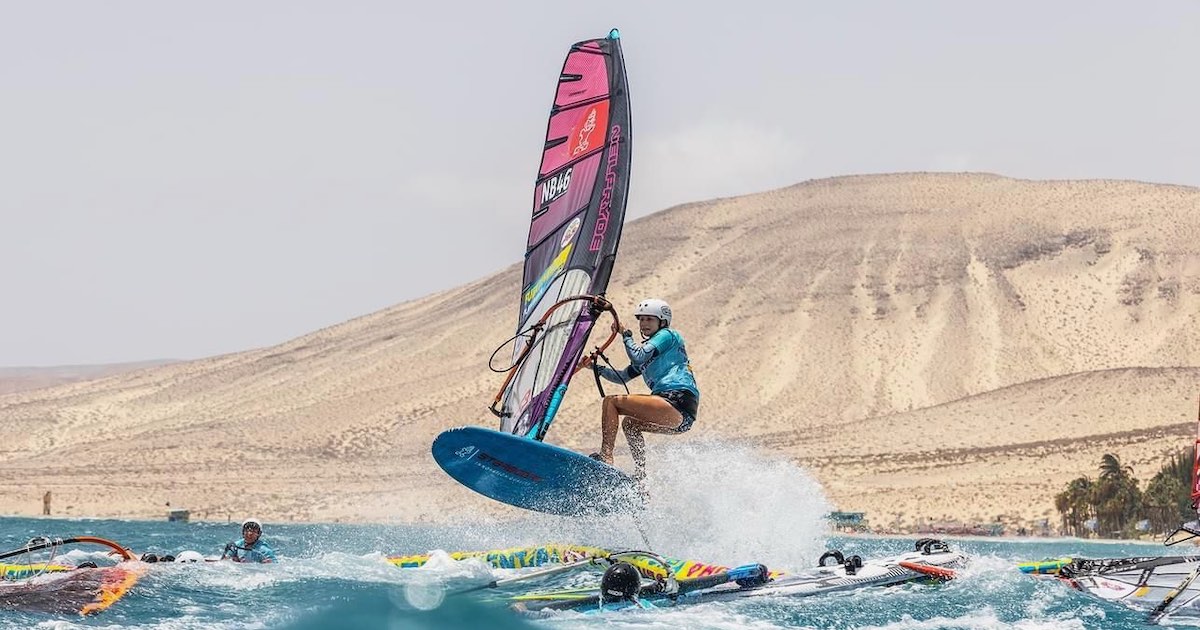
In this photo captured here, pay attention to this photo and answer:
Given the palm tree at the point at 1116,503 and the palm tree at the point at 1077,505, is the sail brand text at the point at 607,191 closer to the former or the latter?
the palm tree at the point at 1116,503

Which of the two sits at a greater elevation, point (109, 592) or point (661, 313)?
point (661, 313)

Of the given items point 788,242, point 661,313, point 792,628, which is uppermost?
point 788,242

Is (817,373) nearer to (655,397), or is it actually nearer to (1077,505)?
(1077,505)

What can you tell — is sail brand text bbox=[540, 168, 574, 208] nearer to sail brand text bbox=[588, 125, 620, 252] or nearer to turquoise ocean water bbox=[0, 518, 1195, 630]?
sail brand text bbox=[588, 125, 620, 252]

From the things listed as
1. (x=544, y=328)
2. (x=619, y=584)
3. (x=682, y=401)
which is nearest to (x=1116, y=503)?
(x=544, y=328)

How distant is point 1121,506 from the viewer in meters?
50.7

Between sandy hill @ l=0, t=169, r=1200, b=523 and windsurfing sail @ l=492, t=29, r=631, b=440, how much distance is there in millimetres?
42652

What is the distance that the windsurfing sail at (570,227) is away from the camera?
17.7m

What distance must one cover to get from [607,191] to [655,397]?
259 centimetres

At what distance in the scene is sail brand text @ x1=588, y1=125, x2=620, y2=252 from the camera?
59.4 ft

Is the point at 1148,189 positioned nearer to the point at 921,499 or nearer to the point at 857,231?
the point at 857,231

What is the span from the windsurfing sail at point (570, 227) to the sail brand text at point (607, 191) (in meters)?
0.01

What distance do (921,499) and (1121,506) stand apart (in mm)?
14286

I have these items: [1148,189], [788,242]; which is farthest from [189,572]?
[1148,189]
